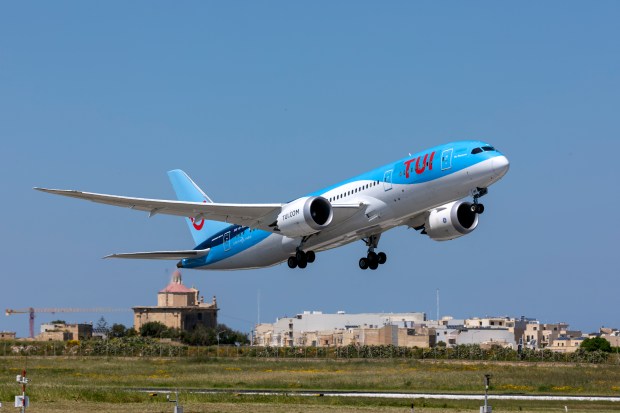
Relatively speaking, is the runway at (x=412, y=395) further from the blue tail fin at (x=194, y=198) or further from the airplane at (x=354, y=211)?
the blue tail fin at (x=194, y=198)

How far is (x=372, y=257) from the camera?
60188mm

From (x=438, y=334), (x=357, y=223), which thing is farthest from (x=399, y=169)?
(x=438, y=334)

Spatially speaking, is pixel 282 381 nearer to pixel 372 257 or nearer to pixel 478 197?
pixel 372 257

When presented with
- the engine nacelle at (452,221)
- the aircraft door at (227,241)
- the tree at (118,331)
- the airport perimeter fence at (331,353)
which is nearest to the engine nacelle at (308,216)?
the engine nacelle at (452,221)

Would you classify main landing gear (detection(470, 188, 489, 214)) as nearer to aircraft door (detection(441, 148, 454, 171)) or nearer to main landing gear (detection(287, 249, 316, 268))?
aircraft door (detection(441, 148, 454, 171))

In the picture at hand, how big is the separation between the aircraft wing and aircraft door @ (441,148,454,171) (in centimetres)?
540

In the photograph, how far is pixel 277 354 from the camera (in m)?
103

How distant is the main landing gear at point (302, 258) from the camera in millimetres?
57719

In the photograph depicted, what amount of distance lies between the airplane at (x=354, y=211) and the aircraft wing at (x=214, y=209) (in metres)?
0.05

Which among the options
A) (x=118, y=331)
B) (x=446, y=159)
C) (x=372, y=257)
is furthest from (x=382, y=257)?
(x=118, y=331)

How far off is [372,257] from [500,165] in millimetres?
13291

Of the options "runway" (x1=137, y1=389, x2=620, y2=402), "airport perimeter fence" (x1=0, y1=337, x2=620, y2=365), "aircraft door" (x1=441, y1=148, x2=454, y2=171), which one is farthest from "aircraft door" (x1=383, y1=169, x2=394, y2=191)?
"airport perimeter fence" (x1=0, y1=337, x2=620, y2=365)

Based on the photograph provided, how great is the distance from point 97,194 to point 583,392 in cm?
3216

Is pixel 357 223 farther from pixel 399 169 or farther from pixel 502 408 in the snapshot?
pixel 502 408
